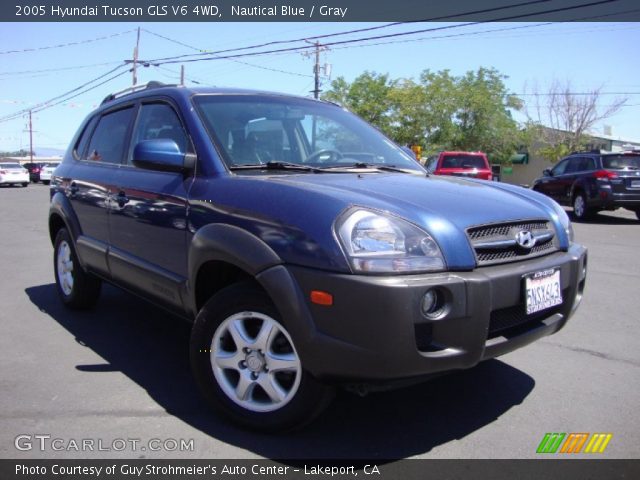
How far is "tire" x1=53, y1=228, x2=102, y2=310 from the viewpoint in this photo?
4.91m

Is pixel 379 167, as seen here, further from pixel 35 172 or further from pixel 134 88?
pixel 35 172

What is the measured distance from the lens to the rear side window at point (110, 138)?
4262 millimetres

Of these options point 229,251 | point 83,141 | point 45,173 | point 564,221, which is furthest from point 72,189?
point 45,173

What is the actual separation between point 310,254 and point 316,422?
1.03m

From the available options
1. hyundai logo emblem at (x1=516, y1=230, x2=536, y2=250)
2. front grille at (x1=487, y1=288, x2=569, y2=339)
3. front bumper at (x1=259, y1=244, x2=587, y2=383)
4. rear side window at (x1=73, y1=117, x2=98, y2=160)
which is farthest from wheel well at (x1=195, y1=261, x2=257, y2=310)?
rear side window at (x1=73, y1=117, x2=98, y2=160)

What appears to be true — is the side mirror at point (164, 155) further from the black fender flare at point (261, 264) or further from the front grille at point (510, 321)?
the front grille at point (510, 321)

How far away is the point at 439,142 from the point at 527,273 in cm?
3503

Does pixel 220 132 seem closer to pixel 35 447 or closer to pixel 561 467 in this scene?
pixel 35 447

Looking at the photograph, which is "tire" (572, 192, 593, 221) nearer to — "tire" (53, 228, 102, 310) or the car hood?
the car hood

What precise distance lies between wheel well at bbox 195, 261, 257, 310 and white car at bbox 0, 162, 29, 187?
3295 cm

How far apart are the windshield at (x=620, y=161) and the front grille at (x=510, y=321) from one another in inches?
463

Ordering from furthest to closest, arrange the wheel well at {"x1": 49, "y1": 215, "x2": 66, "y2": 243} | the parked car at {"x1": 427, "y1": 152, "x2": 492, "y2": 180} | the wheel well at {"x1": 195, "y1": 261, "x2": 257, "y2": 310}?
the parked car at {"x1": 427, "y1": 152, "x2": 492, "y2": 180} → the wheel well at {"x1": 49, "y1": 215, "x2": 66, "y2": 243} → the wheel well at {"x1": 195, "y1": 261, "x2": 257, "y2": 310}

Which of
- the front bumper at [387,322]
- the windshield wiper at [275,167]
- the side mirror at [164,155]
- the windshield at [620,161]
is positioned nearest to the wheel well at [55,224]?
the side mirror at [164,155]

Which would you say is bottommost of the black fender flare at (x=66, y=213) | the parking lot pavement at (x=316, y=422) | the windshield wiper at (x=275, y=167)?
the parking lot pavement at (x=316, y=422)
